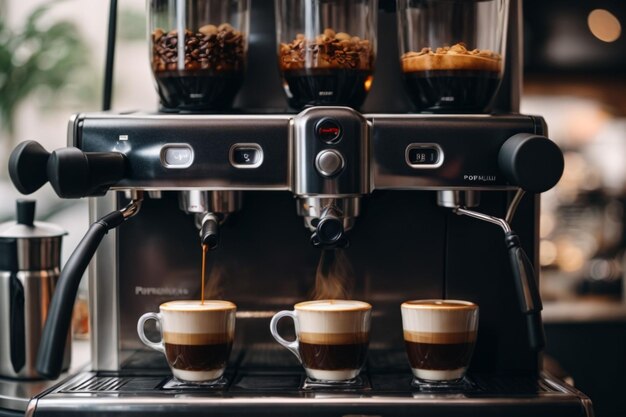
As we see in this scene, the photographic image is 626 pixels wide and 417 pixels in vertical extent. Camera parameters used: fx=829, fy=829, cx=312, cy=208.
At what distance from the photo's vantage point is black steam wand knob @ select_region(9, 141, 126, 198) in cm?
87

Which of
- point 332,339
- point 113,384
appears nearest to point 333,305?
point 332,339

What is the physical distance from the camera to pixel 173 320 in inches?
38.0

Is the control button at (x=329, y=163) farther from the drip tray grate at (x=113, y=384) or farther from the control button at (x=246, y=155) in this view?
the drip tray grate at (x=113, y=384)

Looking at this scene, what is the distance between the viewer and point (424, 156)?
972mm

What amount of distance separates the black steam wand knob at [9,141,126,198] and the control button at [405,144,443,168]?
1.14 ft

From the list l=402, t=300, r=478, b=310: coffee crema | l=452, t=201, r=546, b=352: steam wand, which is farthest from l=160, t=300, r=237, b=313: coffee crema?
l=452, t=201, r=546, b=352: steam wand

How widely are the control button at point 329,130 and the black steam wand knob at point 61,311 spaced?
0.86 feet

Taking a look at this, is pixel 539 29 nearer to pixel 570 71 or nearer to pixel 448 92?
pixel 570 71

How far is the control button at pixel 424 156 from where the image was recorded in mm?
966

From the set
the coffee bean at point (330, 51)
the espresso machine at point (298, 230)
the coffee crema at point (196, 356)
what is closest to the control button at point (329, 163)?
the espresso machine at point (298, 230)

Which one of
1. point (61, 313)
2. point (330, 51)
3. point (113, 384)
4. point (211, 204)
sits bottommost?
point (113, 384)

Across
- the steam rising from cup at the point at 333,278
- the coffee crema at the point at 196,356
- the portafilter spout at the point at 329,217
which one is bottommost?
the coffee crema at the point at 196,356

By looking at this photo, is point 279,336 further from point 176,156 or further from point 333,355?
point 176,156

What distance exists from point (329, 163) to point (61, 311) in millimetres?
327
